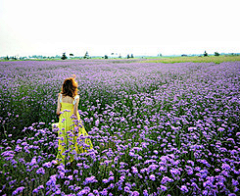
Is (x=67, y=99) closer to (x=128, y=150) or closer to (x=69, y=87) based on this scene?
(x=69, y=87)

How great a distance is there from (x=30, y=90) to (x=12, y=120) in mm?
1773

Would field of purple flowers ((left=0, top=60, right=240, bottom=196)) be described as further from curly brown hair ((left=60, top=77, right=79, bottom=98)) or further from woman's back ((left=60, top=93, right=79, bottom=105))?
curly brown hair ((left=60, top=77, right=79, bottom=98))

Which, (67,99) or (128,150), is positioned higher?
(67,99)

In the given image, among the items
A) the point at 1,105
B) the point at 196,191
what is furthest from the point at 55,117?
the point at 196,191

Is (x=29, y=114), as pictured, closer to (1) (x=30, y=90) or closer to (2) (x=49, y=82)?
(1) (x=30, y=90)

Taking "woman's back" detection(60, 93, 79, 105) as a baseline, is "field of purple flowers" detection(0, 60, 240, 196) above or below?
below

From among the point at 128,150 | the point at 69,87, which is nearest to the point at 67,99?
the point at 69,87

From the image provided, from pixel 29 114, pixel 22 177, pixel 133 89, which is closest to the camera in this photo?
pixel 22 177

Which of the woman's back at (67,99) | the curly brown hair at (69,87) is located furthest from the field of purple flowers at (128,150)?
the curly brown hair at (69,87)

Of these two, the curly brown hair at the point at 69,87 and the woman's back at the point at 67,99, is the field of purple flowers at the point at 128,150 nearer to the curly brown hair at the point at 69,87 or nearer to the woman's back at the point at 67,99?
the woman's back at the point at 67,99

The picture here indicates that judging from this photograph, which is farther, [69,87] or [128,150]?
[69,87]

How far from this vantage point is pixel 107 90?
611 centimetres

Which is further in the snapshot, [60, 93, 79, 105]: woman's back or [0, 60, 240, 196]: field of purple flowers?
[60, 93, 79, 105]: woman's back

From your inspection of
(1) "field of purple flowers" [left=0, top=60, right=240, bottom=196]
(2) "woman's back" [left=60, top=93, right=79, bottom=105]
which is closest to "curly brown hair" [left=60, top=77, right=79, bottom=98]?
(2) "woman's back" [left=60, top=93, right=79, bottom=105]
